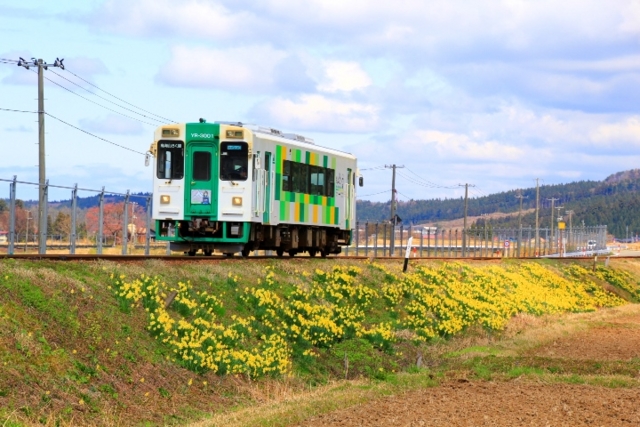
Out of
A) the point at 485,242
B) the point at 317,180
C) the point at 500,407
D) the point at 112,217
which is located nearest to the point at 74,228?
the point at 112,217

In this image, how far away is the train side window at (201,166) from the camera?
2692 cm

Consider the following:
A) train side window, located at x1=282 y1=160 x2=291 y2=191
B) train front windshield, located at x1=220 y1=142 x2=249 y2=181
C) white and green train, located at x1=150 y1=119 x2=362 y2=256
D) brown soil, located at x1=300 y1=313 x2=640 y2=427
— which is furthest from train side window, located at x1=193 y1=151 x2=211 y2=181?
brown soil, located at x1=300 y1=313 x2=640 y2=427

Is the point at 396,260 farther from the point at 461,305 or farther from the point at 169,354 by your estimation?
the point at 169,354

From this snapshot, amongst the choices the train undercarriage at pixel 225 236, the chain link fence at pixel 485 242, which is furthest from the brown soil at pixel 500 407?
the chain link fence at pixel 485 242

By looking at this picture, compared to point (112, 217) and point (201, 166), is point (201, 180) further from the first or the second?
point (112, 217)

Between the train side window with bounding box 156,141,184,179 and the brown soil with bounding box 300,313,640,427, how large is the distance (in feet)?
35.9

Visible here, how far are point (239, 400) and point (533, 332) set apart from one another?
643 inches

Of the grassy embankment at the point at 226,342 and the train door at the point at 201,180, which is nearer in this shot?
the grassy embankment at the point at 226,342

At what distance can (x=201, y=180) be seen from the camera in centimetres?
2692

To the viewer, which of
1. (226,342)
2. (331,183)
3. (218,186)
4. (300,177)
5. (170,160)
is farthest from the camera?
(331,183)

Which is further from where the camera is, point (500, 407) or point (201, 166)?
point (201, 166)

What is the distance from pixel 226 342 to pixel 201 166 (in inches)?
381

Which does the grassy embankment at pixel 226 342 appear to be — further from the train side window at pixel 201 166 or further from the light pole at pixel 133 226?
the light pole at pixel 133 226

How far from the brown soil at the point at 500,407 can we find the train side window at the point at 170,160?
35.9ft
